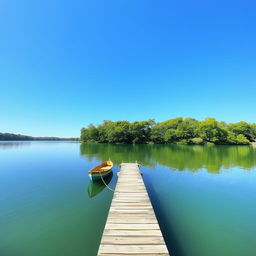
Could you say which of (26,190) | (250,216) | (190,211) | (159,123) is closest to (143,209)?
(190,211)

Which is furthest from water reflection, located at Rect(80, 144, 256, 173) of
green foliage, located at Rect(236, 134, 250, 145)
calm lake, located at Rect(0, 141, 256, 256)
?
green foliage, located at Rect(236, 134, 250, 145)

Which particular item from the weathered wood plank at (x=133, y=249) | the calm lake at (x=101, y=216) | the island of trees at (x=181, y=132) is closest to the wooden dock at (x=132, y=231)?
the weathered wood plank at (x=133, y=249)

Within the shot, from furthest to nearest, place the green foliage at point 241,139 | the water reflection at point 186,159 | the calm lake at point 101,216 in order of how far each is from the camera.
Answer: the green foliage at point 241,139 → the water reflection at point 186,159 → the calm lake at point 101,216

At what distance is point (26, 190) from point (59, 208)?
3.61 meters

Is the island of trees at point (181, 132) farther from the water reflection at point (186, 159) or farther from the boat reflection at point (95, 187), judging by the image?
the boat reflection at point (95, 187)

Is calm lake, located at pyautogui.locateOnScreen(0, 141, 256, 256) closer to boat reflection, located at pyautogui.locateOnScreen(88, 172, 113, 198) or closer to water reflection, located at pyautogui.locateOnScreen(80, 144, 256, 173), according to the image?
boat reflection, located at pyautogui.locateOnScreen(88, 172, 113, 198)

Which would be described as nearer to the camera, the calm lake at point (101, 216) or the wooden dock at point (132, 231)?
the wooden dock at point (132, 231)

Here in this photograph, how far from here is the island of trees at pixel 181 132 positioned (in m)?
49.2

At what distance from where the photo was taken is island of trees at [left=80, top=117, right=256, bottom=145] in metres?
49.2

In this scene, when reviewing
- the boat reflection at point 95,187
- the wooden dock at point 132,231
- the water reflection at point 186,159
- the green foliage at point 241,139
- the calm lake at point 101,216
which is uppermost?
the green foliage at point 241,139

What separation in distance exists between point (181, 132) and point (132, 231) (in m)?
51.8

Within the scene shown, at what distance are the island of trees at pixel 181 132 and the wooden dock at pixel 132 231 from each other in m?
45.6

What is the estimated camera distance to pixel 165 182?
347 inches

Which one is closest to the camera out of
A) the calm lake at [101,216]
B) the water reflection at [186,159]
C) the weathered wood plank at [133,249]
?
the weathered wood plank at [133,249]
